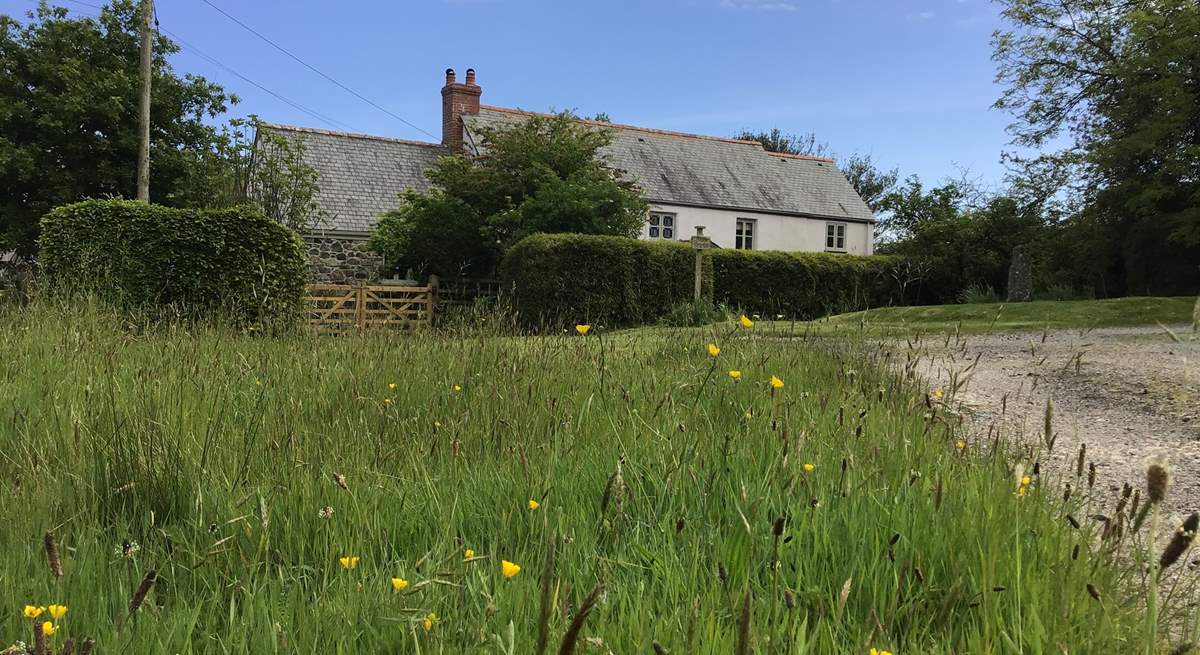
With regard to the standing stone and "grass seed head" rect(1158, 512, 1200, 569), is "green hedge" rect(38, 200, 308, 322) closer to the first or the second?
"grass seed head" rect(1158, 512, 1200, 569)

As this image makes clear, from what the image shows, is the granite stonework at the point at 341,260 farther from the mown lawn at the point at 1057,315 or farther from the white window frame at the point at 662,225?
the mown lawn at the point at 1057,315

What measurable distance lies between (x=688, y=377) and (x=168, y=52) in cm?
2679

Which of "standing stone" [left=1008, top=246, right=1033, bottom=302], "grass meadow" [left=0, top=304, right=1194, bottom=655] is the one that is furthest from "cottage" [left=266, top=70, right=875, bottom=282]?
"grass meadow" [left=0, top=304, right=1194, bottom=655]

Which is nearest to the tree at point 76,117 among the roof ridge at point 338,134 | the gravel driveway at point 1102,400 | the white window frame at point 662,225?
the roof ridge at point 338,134

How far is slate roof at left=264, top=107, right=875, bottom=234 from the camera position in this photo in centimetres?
2561

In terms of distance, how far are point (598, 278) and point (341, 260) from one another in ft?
40.2

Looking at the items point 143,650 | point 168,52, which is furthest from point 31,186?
point 143,650

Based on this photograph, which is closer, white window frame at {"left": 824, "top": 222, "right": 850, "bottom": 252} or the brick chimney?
the brick chimney

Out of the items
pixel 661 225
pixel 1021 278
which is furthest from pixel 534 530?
pixel 661 225

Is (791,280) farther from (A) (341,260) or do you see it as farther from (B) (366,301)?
(A) (341,260)

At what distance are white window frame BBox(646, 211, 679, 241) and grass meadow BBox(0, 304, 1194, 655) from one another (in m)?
24.9

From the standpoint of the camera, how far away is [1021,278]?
19.8m

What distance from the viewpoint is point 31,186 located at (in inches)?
840

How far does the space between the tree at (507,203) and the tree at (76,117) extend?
9.79m
